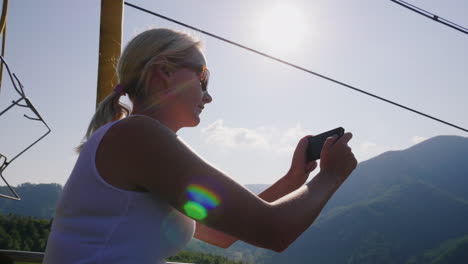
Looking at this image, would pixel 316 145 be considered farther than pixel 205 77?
Yes

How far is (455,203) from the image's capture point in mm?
165500

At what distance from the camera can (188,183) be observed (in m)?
1.10

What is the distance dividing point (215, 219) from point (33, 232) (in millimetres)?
46863

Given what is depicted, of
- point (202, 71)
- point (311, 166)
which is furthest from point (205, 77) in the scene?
point (311, 166)

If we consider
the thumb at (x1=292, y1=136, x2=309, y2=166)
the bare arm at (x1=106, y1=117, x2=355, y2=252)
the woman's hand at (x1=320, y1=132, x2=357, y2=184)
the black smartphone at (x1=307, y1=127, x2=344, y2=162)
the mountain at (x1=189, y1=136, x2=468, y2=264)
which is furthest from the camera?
the mountain at (x1=189, y1=136, x2=468, y2=264)

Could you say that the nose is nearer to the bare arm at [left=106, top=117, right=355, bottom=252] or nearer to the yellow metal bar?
the bare arm at [left=106, top=117, right=355, bottom=252]

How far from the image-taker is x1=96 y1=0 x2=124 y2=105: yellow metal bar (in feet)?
8.16

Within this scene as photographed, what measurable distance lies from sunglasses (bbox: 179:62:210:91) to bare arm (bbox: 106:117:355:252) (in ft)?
1.43

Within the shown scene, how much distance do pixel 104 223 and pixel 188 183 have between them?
0.28m

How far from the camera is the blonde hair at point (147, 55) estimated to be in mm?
1463

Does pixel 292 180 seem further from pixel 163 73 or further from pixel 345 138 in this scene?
pixel 163 73

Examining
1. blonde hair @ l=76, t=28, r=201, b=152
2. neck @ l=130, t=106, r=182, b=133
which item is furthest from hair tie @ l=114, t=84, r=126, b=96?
neck @ l=130, t=106, r=182, b=133

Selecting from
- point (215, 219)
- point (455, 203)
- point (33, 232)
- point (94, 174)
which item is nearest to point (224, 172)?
point (215, 219)

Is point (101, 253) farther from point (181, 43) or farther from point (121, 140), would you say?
point (181, 43)
